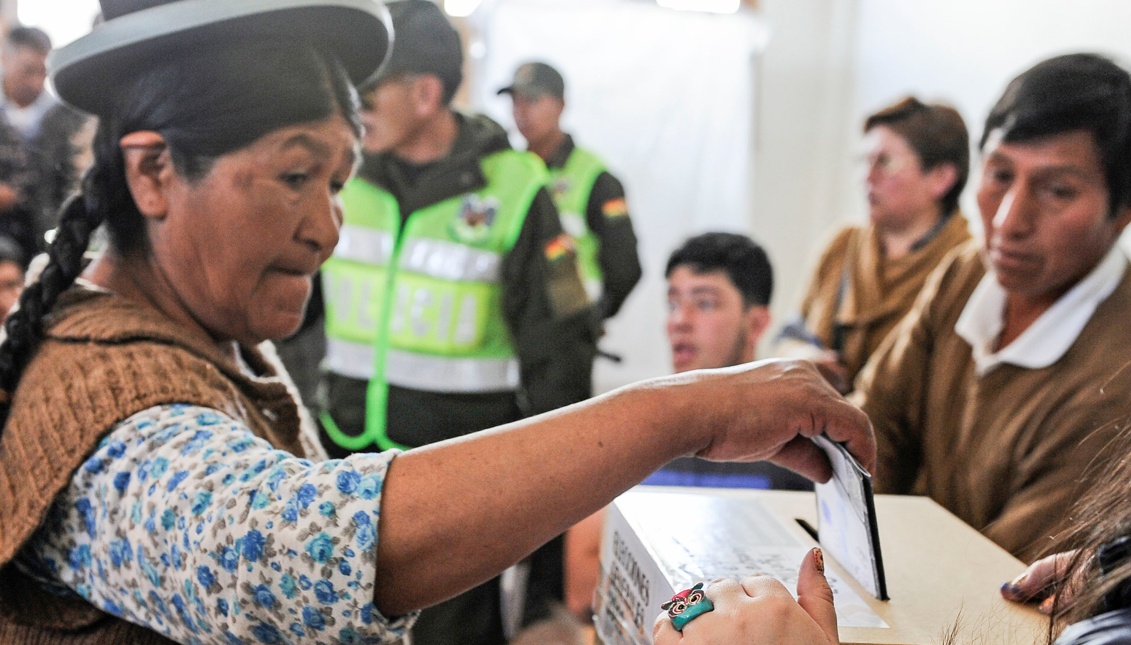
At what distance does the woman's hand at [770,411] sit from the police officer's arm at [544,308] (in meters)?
1.21

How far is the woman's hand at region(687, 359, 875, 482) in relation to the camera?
702mm

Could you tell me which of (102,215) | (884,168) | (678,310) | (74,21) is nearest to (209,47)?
(102,215)

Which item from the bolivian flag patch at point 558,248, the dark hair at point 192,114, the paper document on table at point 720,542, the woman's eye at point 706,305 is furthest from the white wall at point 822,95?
the dark hair at point 192,114

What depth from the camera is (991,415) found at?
121 cm

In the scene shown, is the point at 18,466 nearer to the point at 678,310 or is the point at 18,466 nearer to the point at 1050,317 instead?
the point at 1050,317

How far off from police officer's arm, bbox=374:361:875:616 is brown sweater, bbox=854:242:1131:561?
47 cm

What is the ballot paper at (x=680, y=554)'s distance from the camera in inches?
29.4

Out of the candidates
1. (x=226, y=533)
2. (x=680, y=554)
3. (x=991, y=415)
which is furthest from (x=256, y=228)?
(x=991, y=415)

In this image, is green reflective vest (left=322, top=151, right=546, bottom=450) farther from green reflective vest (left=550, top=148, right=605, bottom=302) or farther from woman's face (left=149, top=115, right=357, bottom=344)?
green reflective vest (left=550, top=148, right=605, bottom=302)

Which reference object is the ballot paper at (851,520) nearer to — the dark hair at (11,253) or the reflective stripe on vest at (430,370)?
the reflective stripe on vest at (430,370)

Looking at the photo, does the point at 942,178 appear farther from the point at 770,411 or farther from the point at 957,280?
the point at 770,411

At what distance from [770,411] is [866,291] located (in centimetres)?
172

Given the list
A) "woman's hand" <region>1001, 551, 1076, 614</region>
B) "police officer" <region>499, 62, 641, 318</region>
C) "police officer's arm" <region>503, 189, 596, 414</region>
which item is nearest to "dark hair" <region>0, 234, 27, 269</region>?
"police officer's arm" <region>503, 189, 596, 414</region>

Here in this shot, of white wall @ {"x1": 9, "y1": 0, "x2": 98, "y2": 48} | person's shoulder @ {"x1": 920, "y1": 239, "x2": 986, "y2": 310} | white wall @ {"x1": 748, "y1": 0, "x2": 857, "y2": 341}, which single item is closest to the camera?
person's shoulder @ {"x1": 920, "y1": 239, "x2": 986, "y2": 310}
